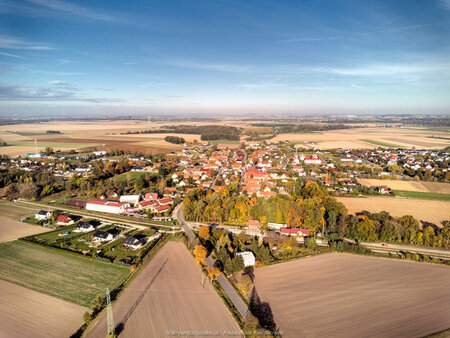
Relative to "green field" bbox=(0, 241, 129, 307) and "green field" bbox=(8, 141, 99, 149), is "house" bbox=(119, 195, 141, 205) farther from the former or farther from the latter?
"green field" bbox=(8, 141, 99, 149)

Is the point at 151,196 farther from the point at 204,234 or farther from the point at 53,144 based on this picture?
the point at 53,144

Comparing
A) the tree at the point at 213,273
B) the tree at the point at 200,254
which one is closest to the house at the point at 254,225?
the tree at the point at 200,254

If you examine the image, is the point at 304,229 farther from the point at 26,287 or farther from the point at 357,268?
the point at 26,287

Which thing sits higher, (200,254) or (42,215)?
(200,254)

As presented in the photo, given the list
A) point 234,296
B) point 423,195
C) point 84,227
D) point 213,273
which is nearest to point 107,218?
point 84,227

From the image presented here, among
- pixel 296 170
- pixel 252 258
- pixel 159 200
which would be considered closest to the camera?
pixel 252 258

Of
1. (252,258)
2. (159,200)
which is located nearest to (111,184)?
(159,200)
